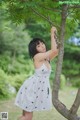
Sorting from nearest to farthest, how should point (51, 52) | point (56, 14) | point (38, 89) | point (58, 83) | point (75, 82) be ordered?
1. point (51, 52)
2. point (38, 89)
3. point (58, 83)
4. point (56, 14)
5. point (75, 82)

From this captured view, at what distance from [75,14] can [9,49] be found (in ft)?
38.3

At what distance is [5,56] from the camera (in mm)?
16484

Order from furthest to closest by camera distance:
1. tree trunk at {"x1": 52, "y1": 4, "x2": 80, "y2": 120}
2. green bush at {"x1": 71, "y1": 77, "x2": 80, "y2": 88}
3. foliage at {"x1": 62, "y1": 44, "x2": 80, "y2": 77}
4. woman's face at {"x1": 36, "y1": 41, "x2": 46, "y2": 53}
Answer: foliage at {"x1": 62, "y1": 44, "x2": 80, "y2": 77} < green bush at {"x1": 71, "y1": 77, "x2": 80, "y2": 88} < woman's face at {"x1": 36, "y1": 41, "x2": 46, "y2": 53} < tree trunk at {"x1": 52, "y1": 4, "x2": 80, "y2": 120}

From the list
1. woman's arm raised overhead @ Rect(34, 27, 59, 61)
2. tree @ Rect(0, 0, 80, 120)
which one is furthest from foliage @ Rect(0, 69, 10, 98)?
woman's arm raised overhead @ Rect(34, 27, 59, 61)

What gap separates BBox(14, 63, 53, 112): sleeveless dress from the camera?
5.53m

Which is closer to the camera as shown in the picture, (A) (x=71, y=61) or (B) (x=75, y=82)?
(B) (x=75, y=82)

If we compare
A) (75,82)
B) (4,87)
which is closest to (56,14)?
(4,87)

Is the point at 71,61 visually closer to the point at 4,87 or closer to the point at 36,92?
the point at 4,87

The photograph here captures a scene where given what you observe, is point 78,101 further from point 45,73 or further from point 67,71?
point 67,71

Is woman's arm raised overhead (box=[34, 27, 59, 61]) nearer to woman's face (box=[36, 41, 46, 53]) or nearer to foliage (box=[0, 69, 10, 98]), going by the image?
woman's face (box=[36, 41, 46, 53])

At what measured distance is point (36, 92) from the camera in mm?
5520

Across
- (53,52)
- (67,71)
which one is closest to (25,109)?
(53,52)

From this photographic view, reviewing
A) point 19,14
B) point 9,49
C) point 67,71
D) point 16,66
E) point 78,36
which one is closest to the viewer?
point 19,14

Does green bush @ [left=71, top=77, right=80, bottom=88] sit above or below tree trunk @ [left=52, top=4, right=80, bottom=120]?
below
